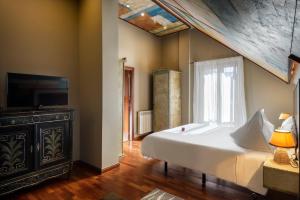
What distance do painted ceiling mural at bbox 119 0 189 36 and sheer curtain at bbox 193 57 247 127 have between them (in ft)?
4.47

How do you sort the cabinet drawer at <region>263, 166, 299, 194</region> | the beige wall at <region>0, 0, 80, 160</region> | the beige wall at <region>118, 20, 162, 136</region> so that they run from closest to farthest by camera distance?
the cabinet drawer at <region>263, 166, 299, 194</region> < the beige wall at <region>0, 0, 80, 160</region> < the beige wall at <region>118, 20, 162, 136</region>

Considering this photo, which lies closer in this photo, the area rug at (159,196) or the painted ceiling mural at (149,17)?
the area rug at (159,196)

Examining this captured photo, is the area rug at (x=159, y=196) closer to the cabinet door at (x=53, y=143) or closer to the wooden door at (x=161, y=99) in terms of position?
the cabinet door at (x=53, y=143)

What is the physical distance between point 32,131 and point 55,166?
62 centimetres

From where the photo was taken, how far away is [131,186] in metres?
2.53

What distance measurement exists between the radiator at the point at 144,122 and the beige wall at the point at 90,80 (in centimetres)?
219

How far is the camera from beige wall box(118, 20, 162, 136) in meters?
4.94

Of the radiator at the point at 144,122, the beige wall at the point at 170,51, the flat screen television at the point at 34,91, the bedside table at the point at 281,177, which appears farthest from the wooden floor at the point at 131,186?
the beige wall at the point at 170,51

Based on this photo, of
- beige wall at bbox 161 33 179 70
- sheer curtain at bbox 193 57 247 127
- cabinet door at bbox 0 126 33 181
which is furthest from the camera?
beige wall at bbox 161 33 179 70

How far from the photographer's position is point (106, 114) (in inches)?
118

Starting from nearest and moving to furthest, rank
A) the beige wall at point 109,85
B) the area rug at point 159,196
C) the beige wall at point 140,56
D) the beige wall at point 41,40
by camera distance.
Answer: the area rug at point 159,196
the beige wall at point 41,40
the beige wall at point 109,85
the beige wall at point 140,56

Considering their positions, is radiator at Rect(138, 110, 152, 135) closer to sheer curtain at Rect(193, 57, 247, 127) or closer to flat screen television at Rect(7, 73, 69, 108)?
sheer curtain at Rect(193, 57, 247, 127)

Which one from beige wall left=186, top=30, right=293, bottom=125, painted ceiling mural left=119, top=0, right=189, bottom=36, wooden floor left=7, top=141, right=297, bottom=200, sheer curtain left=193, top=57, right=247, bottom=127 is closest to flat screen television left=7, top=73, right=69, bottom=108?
wooden floor left=7, top=141, right=297, bottom=200

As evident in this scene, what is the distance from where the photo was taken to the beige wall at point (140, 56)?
4941mm
